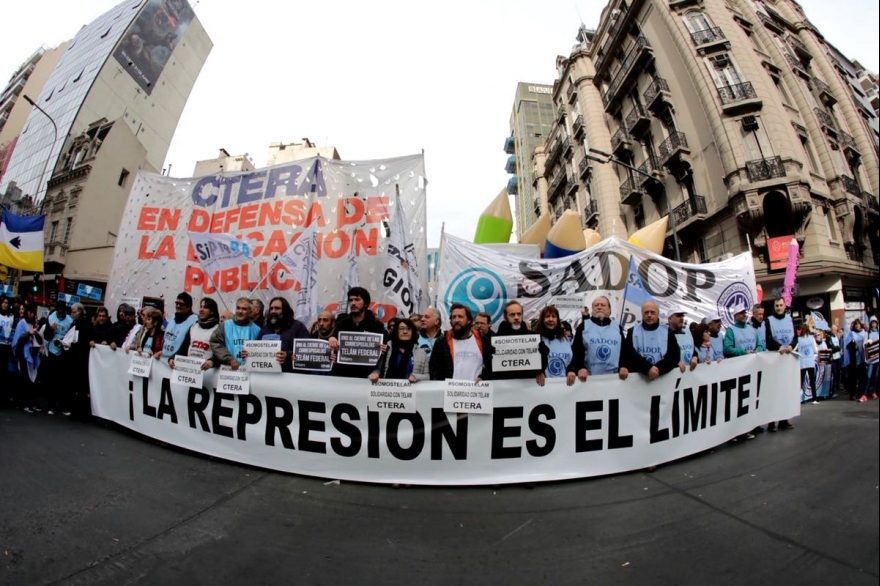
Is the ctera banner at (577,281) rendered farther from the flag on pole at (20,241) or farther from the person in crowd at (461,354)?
the flag on pole at (20,241)

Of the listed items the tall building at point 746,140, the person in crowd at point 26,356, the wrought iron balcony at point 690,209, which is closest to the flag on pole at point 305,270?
the person in crowd at point 26,356

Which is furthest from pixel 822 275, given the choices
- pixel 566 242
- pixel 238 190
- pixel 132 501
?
pixel 132 501

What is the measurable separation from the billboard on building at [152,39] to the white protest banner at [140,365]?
11.3 metres

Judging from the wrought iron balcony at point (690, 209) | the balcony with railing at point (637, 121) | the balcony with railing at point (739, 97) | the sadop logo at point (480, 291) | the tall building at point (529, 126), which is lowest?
the sadop logo at point (480, 291)

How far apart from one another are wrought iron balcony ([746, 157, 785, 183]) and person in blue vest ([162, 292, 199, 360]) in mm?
19225

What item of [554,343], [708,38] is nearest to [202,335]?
[554,343]

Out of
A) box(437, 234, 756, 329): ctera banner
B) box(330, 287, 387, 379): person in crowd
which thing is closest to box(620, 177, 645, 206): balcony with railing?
box(437, 234, 756, 329): ctera banner

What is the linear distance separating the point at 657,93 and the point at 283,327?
A: 71.2 feet

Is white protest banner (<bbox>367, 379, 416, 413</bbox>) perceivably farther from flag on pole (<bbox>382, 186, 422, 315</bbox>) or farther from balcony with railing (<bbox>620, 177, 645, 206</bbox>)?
balcony with railing (<bbox>620, 177, 645, 206</bbox>)

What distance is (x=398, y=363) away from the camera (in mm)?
3939

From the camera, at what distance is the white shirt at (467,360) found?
145 inches

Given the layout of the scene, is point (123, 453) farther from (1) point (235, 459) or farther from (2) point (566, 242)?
(2) point (566, 242)

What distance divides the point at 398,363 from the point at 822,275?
58.1 feet

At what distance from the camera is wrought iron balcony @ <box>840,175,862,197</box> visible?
49.3 feet
